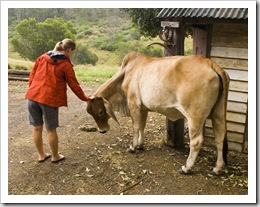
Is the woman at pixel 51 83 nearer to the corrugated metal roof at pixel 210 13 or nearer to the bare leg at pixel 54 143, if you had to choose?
the bare leg at pixel 54 143

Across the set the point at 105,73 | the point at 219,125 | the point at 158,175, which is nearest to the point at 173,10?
the point at 219,125

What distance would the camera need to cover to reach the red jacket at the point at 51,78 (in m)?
4.17

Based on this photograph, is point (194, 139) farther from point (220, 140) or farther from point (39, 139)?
point (39, 139)

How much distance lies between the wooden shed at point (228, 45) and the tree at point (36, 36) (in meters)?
13.9

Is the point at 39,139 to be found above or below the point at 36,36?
below

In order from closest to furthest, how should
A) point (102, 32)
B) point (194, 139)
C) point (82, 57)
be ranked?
point (194, 139) < point (82, 57) < point (102, 32)

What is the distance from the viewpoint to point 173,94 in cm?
421

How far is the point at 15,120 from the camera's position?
696 centimetres

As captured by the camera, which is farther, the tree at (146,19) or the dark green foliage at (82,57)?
the dark green foliage at (82,57)

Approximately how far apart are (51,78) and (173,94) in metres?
1.62

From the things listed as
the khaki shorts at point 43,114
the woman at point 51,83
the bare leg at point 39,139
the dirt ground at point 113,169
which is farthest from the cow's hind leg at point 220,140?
the bare leg at point 39,139

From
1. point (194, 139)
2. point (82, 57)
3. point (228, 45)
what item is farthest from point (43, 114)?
point (82, 57)

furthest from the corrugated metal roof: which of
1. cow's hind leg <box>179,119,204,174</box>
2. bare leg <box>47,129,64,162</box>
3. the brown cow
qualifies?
bare leg <box>47,129,64,162</box>

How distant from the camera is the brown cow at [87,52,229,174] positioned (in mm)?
3951
